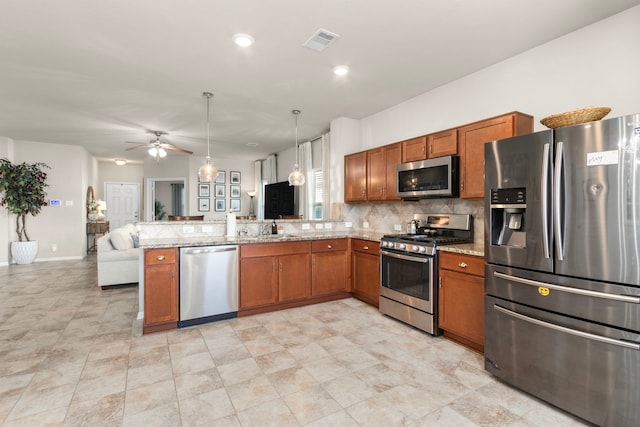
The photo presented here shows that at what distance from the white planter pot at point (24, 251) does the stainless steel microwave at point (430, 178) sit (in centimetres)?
771

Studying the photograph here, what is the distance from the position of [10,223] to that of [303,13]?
7767mm

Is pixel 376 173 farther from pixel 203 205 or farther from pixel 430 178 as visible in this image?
pixel 203 205

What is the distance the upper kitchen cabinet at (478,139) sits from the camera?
270 centimetres

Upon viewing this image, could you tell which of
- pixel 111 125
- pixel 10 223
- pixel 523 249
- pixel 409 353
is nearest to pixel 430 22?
pixel 523 249

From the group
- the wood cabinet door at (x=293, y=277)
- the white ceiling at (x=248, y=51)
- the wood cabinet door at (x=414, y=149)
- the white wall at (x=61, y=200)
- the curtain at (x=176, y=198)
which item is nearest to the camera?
the white ceiling at (x=248, y=51)

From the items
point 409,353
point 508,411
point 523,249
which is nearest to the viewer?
point 508,411

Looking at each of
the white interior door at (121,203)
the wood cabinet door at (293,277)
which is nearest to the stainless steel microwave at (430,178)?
the wood cabinet door at (293,277)

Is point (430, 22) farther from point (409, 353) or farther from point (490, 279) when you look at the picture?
point (409, 353)

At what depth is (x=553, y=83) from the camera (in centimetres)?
273

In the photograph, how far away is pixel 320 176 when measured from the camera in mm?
6152

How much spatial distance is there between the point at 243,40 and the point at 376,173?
2311mm

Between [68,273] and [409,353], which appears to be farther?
[68,273]

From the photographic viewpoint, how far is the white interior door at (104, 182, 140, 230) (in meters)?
9.62

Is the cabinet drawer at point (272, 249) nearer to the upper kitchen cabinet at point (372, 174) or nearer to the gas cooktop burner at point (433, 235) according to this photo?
the gas cooktop burner at point (433, 235)
